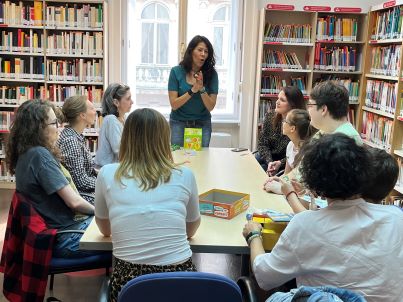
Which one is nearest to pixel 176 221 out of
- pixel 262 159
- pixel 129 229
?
pixel 129 229

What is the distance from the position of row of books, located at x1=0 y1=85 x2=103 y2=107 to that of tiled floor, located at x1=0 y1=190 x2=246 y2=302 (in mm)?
1973

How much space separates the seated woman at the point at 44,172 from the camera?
2102mm

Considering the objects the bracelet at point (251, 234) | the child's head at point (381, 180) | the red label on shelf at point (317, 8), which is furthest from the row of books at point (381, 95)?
the bracelet at point (251, 234)

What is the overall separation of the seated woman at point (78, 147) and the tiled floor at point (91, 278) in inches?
24.6

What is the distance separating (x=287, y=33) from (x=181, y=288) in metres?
4.36

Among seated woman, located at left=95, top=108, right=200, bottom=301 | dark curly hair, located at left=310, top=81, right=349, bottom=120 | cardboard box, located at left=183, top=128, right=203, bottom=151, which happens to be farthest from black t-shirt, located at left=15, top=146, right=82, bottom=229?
cardboard box, located at left=183, top=128, right=203, bottom=151

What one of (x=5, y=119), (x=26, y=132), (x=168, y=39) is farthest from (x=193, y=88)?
(x=5, y=119)

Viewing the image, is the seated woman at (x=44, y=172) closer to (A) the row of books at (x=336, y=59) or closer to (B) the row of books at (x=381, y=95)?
(B) the row of books at (x=381, y=95)

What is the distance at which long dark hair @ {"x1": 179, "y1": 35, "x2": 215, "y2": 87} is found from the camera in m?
3.99

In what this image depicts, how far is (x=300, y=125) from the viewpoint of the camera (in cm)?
303

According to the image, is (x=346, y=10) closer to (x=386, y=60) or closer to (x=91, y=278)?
(x=386, y=60)

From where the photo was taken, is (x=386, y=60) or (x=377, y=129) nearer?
(x=386, y=60)

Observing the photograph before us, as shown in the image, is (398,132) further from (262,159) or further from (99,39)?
(99,39)

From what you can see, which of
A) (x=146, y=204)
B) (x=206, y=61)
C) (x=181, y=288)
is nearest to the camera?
(x=181, y=288)
